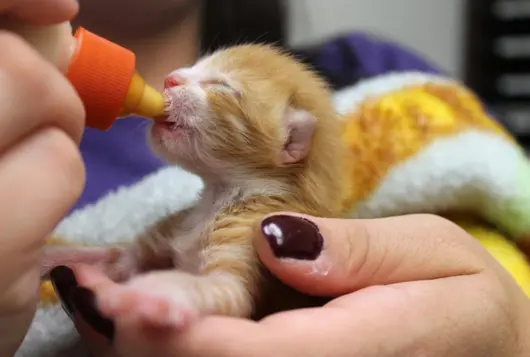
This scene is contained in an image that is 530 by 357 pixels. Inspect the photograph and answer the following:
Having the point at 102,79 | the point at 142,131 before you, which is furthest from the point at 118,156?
the point at 102,79

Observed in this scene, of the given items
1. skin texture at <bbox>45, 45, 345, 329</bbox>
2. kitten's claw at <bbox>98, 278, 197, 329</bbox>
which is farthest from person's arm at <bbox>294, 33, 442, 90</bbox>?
kitten's claw at <bbox>98, 278, 197, 329</bbox>

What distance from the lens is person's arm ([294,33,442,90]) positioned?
5.05ft

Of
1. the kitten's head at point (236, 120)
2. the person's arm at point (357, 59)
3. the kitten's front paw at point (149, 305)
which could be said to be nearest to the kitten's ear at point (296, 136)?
the kitten's head at point (236, 120)

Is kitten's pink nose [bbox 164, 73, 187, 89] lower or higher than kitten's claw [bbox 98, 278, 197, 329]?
higher

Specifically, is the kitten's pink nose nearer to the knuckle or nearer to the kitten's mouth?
the kitten's mouth

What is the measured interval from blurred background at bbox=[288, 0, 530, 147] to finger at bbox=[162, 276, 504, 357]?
2.07 metres

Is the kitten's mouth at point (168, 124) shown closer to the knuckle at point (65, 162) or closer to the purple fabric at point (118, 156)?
the knuckle at point (65, 162)

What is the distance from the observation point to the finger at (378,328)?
0.59 m

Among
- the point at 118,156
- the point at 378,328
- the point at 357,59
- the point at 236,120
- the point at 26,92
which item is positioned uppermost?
the point at 26,92

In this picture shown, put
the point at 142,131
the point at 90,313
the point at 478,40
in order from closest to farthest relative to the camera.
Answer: the point at 90,313 < the point at 142,131 < the point at 478,40

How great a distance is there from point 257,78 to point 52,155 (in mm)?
294

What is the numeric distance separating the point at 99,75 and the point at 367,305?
323mm

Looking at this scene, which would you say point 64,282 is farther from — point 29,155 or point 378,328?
point 378,328

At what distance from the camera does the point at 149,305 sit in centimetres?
56
